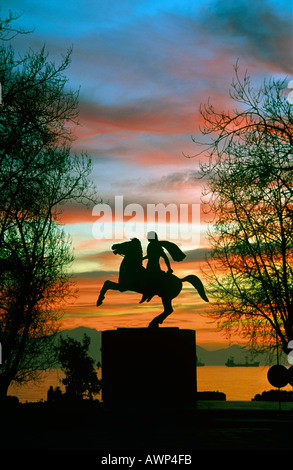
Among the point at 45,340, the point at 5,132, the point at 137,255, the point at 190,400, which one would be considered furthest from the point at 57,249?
the point at 5,132

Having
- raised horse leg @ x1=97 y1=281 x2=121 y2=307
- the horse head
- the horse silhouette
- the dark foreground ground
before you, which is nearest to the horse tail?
the horse silhouette

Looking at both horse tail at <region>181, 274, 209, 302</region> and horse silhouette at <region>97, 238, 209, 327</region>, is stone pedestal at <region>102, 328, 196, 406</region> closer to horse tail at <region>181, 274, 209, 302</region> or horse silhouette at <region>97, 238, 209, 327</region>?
horse silhouette at <region>97, 238, 209, 327</region>

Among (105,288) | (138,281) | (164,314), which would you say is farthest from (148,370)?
(105,288)

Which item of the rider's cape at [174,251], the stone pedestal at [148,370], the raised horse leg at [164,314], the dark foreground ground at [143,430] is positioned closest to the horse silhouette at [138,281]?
the raised horse leg at [164,314]

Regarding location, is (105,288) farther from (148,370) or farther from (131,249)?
(148,370)

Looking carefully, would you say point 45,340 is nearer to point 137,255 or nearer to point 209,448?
point 137,255

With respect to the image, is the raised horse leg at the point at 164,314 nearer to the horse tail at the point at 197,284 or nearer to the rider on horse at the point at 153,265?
the rider on horse at the point at 153,265

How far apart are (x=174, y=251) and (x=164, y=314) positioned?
2107 mm

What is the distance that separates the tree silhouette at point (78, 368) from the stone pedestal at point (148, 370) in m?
21.6

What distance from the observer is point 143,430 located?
16.0 m

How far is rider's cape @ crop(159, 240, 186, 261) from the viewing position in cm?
2204

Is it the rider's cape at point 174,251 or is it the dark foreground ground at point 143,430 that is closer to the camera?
the dark foreground ground at point 143,430

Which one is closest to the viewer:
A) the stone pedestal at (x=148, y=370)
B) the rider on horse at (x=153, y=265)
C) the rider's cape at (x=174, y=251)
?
the stone pedestal at (x=148, y=370)

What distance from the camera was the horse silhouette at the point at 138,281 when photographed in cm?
2147
